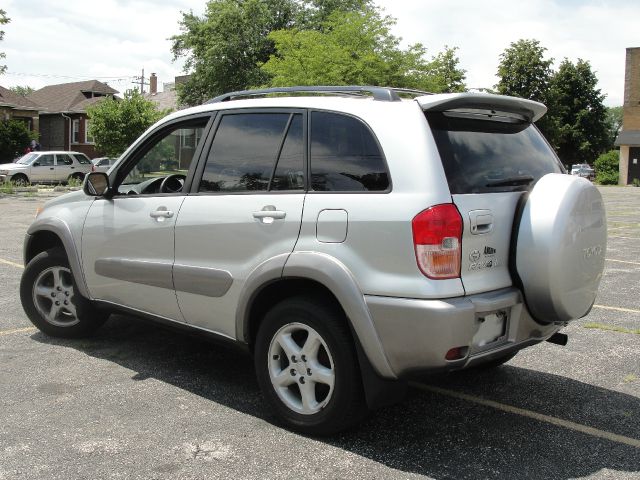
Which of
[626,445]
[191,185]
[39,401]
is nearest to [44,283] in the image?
[39,401]

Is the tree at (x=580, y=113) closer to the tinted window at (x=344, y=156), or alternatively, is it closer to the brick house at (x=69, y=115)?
the brick house at (x=69, y=115)

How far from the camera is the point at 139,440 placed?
3.54m

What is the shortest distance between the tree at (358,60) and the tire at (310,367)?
24301 mm

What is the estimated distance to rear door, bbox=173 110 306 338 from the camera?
12.2ft

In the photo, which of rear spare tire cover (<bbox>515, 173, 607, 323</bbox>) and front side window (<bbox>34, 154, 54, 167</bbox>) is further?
front side window (<bbox>34, 154, 54, 167</bbox>)

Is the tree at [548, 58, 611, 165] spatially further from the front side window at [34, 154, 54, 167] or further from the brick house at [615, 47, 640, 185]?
the front side window at [34, 154, 54, 167]

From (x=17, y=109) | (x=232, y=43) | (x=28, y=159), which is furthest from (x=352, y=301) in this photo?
(x=17, y=109)

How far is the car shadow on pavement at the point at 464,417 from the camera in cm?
334

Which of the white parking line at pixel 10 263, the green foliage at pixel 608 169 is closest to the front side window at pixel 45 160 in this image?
the white parking line at pixel 10 263

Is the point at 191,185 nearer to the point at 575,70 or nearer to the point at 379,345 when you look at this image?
the point at 379,345

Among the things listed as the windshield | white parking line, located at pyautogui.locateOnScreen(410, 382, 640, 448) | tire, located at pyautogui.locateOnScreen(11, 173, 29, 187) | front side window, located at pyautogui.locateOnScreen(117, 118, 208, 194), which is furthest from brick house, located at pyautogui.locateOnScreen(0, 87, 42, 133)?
white parking line, located at pyautogui.locateOnScreen(410, 382, 640, 448)

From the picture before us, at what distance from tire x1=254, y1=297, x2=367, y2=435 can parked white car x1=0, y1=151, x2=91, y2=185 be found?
28.4 m

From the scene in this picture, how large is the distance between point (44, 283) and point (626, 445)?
4428 mm

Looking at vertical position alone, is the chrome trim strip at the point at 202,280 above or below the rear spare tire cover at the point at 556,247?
below
